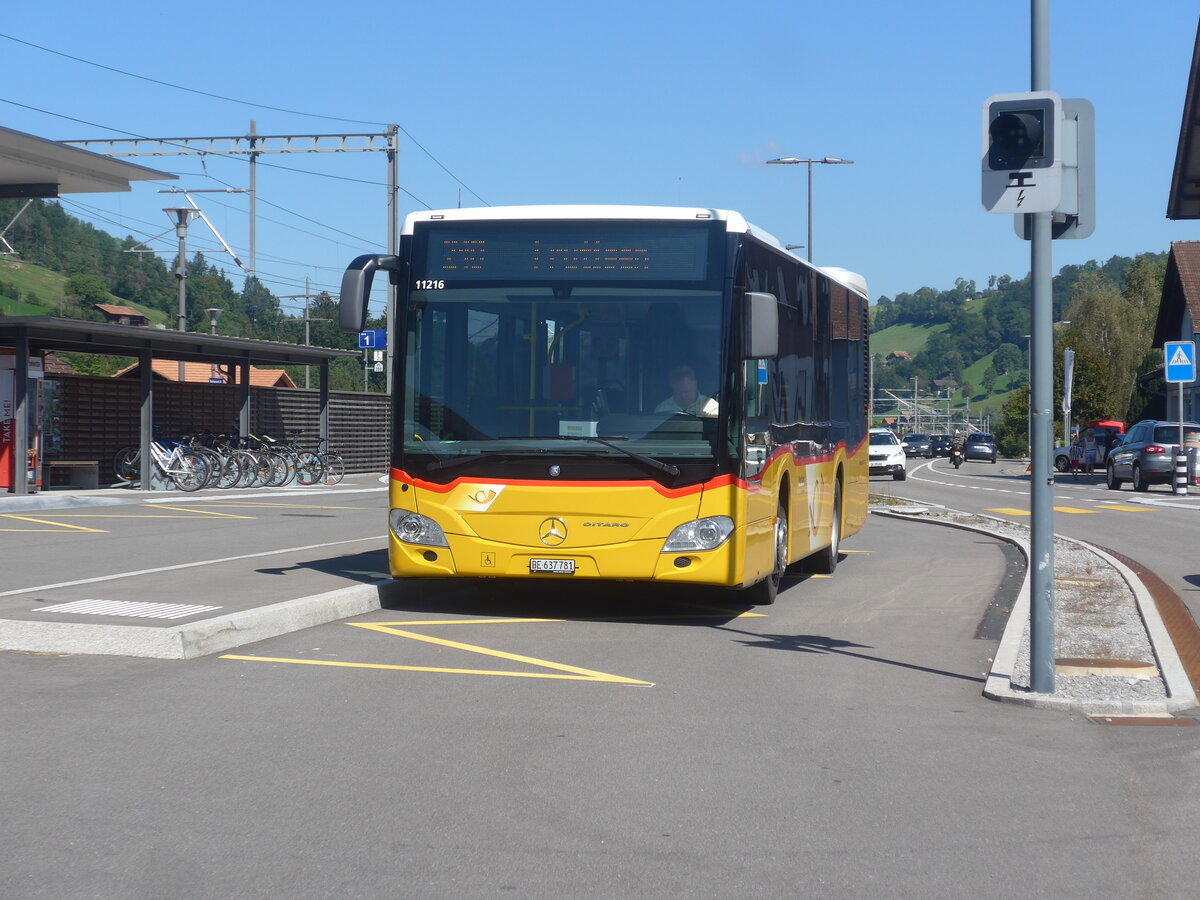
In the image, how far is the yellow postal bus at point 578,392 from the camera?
10.2m

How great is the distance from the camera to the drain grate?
9492 millimetres

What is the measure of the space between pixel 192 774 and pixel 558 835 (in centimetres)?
166

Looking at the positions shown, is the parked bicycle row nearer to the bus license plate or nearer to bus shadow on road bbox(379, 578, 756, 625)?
bus shadow on road bbox(379, 578, 756, 625)

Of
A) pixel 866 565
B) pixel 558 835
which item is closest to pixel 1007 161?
pixel 558 835

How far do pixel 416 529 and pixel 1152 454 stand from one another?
1135 inches

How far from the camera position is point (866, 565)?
1580 centimetres

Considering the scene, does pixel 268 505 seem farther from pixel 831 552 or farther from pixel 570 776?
pixel 570 776

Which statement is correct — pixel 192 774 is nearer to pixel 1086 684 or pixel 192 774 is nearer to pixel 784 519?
pixel 1086 684

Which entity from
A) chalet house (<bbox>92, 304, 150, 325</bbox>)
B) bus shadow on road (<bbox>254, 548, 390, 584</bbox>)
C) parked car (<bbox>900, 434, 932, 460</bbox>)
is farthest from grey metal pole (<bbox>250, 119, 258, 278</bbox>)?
chalet house (<bbox>92, 304, 150, 325</bbox>)

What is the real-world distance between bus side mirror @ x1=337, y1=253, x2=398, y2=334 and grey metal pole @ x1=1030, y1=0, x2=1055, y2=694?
4.65 meters

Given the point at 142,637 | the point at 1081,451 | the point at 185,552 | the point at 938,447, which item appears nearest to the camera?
the point at 142,637

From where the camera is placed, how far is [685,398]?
10.3m

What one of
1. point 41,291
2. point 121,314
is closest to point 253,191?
point 121,314

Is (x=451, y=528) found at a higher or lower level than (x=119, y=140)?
lower
